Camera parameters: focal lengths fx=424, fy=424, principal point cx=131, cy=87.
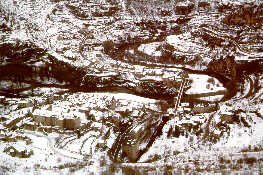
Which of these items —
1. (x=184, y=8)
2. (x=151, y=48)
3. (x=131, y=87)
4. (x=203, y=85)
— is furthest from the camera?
(x=184, y=8)

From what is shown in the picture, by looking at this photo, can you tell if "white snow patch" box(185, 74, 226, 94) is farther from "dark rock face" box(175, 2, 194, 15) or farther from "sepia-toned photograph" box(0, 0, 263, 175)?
"dark rock face" box(175, 2, 194, 15)

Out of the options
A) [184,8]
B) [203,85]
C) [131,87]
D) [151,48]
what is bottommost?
[131,87]

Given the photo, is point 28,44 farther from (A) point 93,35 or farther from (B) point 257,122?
(B) point 257,122

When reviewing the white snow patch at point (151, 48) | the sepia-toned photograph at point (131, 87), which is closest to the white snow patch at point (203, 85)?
the sepia-toned photograph at point (131, 87)

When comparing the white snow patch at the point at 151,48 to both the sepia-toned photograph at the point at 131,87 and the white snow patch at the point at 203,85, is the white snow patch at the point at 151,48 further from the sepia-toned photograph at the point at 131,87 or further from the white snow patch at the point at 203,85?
the white snow patch at the point at 203,85

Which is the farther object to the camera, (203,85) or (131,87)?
(203,85)

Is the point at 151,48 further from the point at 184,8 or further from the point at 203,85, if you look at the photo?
the point at 184,8

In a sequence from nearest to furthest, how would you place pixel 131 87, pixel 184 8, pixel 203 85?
pixel 131 87 < pixel 203 85 < pixel 184 8

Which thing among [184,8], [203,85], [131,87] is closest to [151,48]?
[203,85]

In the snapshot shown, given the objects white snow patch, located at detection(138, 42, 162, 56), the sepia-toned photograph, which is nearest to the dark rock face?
the sepia-toned photograph
